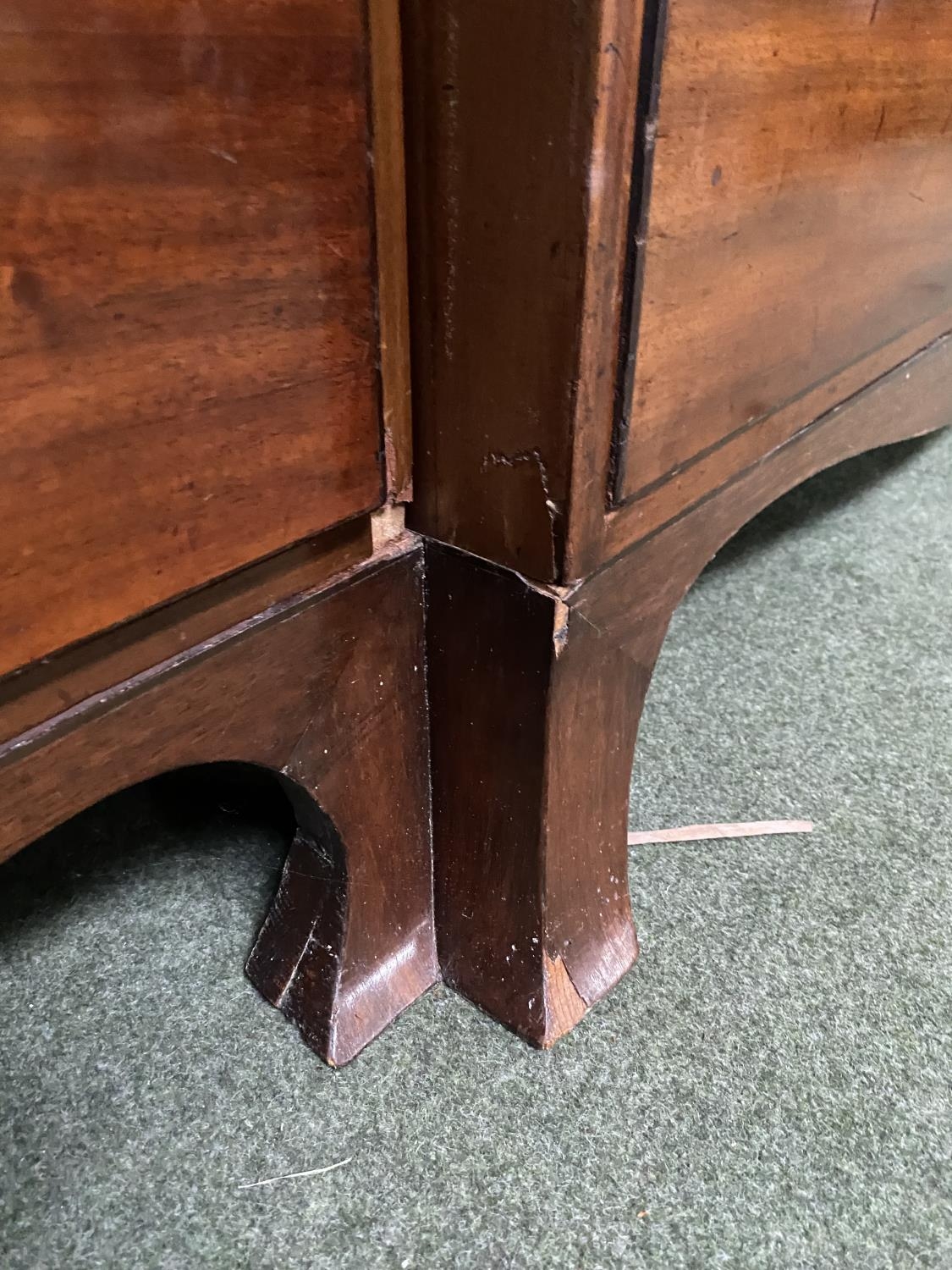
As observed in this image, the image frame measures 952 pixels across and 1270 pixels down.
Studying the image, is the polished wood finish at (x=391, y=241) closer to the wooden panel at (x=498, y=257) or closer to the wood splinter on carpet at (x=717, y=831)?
the wooden panel at (x=498, y=257)

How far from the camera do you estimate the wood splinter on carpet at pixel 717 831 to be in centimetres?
Answer: 83

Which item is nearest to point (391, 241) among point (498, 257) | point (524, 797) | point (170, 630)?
point (498, 257)

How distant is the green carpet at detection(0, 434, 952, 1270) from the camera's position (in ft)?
1.87

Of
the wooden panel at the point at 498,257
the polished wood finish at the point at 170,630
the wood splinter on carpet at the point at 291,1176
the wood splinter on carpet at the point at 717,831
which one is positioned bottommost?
the wood splinter on carpet at the point at 717,831

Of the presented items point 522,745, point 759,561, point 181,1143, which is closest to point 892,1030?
point 522,745

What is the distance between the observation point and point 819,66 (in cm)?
49

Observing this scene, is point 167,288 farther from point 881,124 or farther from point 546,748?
point 881,124

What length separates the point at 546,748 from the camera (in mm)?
563

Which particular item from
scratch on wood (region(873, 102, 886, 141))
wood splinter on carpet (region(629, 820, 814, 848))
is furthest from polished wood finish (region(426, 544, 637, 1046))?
scratch on wood (region(873, 102, 886, 141))

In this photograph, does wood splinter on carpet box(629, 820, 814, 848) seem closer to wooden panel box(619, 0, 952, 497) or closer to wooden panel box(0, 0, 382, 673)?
wooden panel box(619, 0, 952, 497)

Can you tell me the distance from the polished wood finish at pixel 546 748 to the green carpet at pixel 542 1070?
0.13 feet

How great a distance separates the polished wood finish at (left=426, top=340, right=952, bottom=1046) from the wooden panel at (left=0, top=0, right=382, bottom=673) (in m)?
0.14

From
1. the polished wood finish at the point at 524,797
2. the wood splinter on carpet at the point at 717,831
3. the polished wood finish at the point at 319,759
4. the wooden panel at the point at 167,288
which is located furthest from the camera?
the wood splinter on carpet at the point at 717,831

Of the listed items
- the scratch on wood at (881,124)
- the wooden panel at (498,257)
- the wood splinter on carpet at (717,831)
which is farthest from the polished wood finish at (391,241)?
the wood splinter on carpet at (717,831)
